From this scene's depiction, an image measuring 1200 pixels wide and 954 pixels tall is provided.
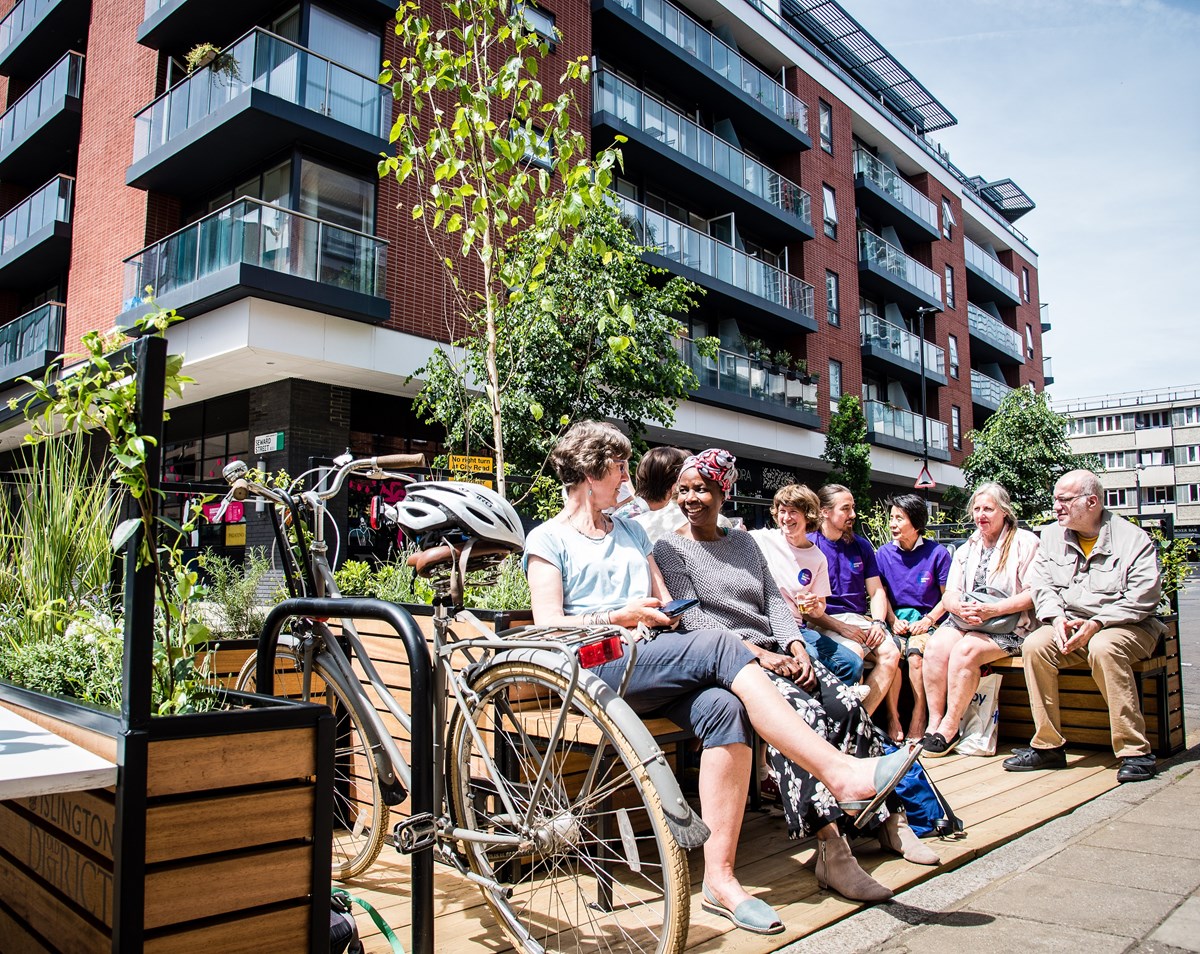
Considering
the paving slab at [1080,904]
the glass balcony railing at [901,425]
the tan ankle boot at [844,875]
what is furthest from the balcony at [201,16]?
the glass balcony railing at [901,425]

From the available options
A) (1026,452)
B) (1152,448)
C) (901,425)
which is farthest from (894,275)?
(1152,448)

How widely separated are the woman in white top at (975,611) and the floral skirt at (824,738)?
1732mm

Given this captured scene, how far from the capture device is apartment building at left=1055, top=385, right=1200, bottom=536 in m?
85.3

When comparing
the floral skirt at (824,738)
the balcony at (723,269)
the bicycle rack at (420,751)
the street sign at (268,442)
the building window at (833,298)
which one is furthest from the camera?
the building window at (833,298)

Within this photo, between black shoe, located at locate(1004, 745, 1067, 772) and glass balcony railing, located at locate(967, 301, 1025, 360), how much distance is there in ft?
117

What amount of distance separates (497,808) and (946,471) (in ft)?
111

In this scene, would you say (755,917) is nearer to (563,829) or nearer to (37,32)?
(563,829)

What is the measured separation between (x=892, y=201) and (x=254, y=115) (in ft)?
79.3

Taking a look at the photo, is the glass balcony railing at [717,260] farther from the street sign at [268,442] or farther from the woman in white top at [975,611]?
the woman in white top at [975,611]

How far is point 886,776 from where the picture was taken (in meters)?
2.72

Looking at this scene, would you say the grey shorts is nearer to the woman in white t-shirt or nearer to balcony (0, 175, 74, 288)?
the woman in white t-shirt

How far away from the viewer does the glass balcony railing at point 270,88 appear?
1391cm

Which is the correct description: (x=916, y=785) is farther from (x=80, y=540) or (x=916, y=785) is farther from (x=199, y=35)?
(x=199, y=35)

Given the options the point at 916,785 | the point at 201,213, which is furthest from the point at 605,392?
the point at 916,785
